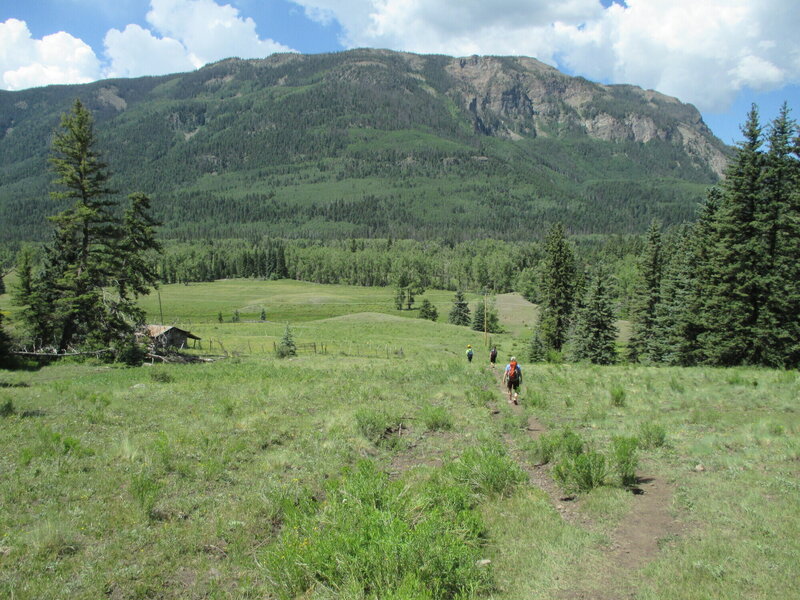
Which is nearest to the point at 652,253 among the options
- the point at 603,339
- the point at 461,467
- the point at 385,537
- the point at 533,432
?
the point at 603,339

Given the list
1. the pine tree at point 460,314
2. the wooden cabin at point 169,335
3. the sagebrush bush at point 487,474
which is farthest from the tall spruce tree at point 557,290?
the pine tree at point 460,314

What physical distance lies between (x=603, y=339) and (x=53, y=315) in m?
44.5

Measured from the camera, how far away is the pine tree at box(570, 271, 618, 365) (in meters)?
43.6

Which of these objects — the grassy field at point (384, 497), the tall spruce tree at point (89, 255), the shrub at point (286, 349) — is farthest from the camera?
the shrub at point (286, 349)

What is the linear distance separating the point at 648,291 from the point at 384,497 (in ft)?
150

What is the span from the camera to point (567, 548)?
6852 millimetres

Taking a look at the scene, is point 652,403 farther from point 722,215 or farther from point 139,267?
point 139,267

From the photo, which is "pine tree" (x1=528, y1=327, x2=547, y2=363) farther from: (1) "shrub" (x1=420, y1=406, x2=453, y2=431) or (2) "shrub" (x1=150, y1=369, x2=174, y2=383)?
(1) "shrub" (x1=420, y1=406, x2=453, y2=431)

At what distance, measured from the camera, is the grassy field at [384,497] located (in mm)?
6156

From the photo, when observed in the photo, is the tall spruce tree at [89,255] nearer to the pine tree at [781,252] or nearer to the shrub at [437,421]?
the shrub at [437,421]

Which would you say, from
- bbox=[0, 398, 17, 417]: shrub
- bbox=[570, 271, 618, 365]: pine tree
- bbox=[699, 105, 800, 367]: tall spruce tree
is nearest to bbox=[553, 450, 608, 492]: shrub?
bbox=[0, 398, 17, 417]: shrub

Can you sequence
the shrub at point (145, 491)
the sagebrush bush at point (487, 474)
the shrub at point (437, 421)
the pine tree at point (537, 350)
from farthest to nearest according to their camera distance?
the pine tree at point (537, 350)
the shrub at point (437, 421)
the sagebrush bush at point (487, 474)
the shrub at point (145, 491)

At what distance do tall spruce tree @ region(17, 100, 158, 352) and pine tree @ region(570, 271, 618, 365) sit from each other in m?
37.9

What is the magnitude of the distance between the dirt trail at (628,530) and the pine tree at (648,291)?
3978 centimetres
